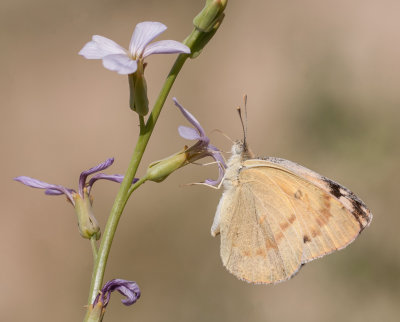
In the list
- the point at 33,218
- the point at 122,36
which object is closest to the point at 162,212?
the point at 33,218

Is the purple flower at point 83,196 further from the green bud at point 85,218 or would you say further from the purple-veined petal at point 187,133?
the purple-veined petal at point 187,133

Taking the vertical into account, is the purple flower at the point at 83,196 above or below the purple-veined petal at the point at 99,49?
below

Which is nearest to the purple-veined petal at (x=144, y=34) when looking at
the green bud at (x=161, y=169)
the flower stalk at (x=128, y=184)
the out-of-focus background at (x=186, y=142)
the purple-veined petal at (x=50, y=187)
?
the flower stalk at (x=128, y=184)

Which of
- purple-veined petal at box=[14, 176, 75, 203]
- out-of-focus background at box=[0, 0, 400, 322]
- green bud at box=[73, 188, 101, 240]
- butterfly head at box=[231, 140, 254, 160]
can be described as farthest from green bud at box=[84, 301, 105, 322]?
out-of-focus background at box=[0, 0, 400, 322]

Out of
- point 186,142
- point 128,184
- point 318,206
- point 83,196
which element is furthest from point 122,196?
point 186,142

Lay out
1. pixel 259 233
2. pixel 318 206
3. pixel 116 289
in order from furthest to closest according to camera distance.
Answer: pixel 259 233
pixel 318 206
pixel 116 289

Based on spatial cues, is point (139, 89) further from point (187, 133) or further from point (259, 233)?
point (259, 233)
